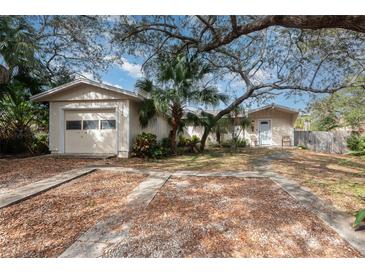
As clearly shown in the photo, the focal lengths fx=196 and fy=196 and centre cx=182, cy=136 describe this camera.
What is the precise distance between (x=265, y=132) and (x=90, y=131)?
14.2 meters

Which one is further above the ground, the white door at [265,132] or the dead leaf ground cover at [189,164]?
the white door at [265,132]

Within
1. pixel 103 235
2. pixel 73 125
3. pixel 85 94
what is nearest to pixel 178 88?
pixel 85 94

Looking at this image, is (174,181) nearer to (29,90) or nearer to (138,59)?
(138,59)

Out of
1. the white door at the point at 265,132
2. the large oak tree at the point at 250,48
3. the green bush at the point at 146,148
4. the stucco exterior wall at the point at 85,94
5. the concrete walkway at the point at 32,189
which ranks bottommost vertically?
the concrete walkway at the point at 32,189

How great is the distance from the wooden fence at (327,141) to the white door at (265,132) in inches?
109

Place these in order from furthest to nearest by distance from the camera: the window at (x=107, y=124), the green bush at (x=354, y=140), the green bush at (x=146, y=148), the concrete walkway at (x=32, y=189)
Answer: the green bush at (x=354, y=140), the window at (x=107, y=124), the green bush at (x=146, y=148), the concrete walkway at (x=32, y=189)

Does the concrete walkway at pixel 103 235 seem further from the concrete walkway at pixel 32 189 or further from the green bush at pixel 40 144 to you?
the green bush at pixel 40 144

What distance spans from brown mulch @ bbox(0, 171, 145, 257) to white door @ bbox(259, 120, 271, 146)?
15039 millimetres

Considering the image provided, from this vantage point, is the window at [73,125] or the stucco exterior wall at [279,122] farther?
the stucco exterior wall at [279,122]

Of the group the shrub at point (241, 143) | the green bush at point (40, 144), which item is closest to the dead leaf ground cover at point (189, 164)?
the green bush at point (40, 144)

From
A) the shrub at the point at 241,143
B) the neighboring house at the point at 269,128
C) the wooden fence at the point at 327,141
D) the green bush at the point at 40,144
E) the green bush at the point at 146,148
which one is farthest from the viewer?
the neighboring house at the point at 269,128

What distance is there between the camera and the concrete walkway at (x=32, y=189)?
3.63 m

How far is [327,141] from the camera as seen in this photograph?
13.7 metres
